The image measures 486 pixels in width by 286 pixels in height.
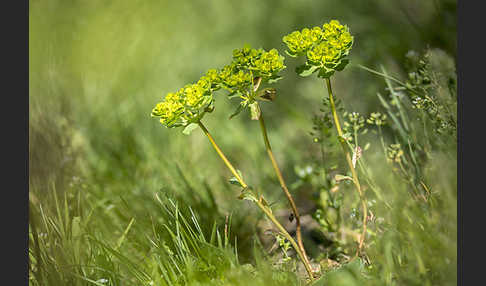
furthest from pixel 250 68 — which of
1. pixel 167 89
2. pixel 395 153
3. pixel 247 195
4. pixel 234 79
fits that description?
pixel 167 89

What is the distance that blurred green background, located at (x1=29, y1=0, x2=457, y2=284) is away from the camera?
71.1 inches

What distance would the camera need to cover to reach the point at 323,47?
118cm

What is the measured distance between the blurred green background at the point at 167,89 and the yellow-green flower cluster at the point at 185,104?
0.39 m

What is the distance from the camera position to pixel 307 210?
1.86 m

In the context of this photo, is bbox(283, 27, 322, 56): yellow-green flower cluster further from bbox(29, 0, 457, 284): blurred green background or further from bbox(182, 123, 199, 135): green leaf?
bbox(29, 0, 457, 284): blurred green background

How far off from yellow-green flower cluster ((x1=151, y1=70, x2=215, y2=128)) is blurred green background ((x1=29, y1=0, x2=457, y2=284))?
1.28 ft

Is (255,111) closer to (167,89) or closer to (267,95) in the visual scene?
(267,95)

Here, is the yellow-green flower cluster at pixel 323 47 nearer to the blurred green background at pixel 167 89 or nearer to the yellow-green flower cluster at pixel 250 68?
the yellow-green flower cluster at pixel 250 68

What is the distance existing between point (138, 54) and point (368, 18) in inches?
49.8

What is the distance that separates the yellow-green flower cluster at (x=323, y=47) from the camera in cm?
118

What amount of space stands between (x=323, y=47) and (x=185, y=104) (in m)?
0.37

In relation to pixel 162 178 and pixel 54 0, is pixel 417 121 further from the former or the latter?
pixel 54 0

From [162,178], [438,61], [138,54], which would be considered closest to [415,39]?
[438,61]

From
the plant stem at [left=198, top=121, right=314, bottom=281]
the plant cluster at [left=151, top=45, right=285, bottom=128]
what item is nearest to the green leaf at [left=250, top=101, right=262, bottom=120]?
the plant cluster at [left=151, top=45, right=285, bottom=128]
